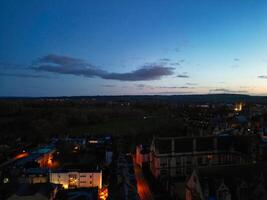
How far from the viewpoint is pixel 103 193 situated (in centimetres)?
3678

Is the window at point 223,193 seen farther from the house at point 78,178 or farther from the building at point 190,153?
the house at point 78,178

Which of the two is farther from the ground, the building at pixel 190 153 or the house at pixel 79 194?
the building at pixel 190 153

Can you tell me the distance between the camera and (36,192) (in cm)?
3084

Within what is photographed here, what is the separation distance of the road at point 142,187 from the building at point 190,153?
2.21 m

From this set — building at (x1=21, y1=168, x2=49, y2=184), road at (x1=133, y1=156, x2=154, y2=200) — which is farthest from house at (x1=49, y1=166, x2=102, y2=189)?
road at (x1=133, y1=156, x2=154, y2=200)

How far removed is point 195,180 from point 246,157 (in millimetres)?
14809

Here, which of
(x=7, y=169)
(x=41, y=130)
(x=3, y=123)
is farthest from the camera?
(x=3, y=123)

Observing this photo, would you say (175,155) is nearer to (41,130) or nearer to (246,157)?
(246,157)

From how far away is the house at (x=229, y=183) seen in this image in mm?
26125

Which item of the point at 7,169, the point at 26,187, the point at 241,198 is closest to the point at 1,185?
the point at 7,169

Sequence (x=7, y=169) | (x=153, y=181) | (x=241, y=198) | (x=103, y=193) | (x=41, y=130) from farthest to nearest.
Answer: (x=41, y=130)
(x=7, y=169)
(x=153, y=181)
(x=103, y=193)
(x=241, y=198)

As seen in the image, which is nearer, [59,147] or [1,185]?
[1,185]

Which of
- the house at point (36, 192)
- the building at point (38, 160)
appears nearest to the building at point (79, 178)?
the house at point (36, 192)

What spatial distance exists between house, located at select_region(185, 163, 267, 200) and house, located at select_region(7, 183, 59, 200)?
51.3ft
